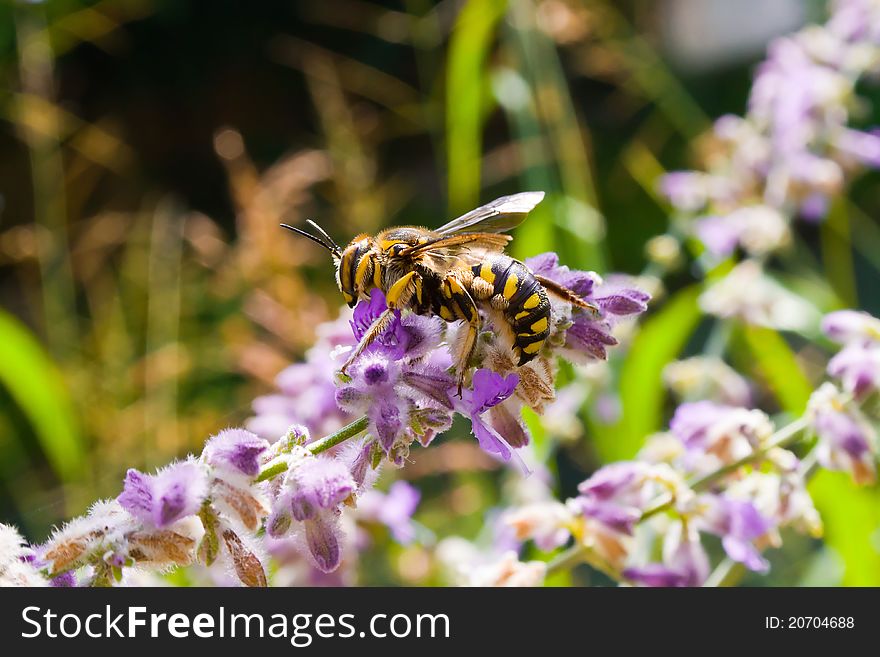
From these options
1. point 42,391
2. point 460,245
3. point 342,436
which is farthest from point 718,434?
point 42,391

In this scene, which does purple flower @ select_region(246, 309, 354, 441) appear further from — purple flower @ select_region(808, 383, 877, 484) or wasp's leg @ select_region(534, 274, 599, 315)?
purple flower @ select_region(808, 383, 877, 484)

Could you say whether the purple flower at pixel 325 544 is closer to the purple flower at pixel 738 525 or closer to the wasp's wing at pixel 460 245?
the wasp's wing at pixel 460 245

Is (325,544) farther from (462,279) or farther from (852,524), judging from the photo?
(852,524)

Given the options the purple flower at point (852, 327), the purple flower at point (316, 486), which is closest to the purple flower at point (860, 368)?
the purple flower at point (852, 327)

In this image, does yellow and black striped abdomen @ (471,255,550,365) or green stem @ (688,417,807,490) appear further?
green stem @ (688,417,807,490)

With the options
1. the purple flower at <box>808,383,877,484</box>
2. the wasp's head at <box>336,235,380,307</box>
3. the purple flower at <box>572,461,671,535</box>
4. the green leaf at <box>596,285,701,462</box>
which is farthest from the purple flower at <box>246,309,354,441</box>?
the green leaf at <box>596,285,701,462</box>

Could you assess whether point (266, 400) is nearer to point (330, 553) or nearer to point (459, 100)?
point (330, 553)
